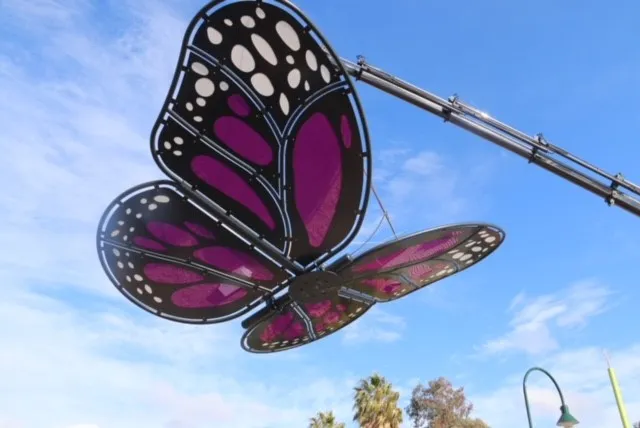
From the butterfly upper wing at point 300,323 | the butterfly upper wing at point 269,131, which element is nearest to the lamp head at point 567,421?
the butterfly upper wing at point 300,323

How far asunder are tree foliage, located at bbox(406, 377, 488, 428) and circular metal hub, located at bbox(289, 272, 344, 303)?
34346 millimetres

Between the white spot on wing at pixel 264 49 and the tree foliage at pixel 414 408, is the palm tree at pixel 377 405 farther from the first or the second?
the white spot on wing at pixel 264 49

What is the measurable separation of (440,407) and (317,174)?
1490 inches

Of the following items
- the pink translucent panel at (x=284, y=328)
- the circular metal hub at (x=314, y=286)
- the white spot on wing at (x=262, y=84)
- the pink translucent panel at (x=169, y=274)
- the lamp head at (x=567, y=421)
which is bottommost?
the lamp head at (x=567, y=421)

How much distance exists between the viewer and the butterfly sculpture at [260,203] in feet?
18.6

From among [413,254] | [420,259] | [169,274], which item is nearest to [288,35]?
[413,254]

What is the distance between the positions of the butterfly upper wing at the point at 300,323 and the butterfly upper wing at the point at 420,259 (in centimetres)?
62

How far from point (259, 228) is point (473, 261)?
11.7ft

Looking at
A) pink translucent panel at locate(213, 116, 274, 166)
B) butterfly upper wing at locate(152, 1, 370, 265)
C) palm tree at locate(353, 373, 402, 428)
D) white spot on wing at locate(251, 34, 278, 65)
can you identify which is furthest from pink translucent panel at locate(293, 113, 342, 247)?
palm tree at locate(353, 373, 402, 428)

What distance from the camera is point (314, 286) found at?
823cm

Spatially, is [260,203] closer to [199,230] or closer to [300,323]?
[199,230]

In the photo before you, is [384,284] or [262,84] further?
[384,284]

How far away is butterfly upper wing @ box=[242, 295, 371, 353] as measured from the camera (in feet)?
30.9

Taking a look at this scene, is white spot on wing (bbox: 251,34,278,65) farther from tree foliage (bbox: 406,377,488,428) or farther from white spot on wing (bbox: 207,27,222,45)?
tree foliage (bbox: 406,377,488,428)
